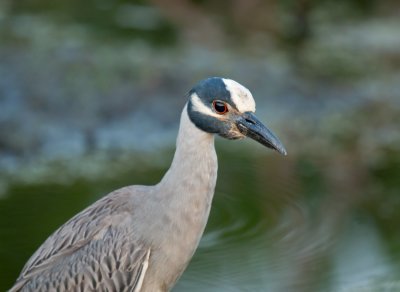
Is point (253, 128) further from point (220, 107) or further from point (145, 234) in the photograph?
point (145, 234)

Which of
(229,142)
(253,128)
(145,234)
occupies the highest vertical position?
(229,142)

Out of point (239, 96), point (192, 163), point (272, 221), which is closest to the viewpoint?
point (239, 96)

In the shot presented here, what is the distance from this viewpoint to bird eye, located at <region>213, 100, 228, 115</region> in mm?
5746

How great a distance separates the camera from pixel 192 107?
5766 mm

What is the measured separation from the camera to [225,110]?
577 centimetres

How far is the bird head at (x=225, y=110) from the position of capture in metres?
5.73

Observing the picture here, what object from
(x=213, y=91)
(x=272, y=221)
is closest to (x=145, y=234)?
(x=213, y=91)

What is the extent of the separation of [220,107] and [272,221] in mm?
2669

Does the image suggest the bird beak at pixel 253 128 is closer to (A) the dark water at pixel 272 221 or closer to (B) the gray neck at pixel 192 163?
(B) the gray neck at pixel 192 163

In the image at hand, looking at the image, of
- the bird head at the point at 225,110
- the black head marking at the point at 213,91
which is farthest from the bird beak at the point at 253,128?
the black head marking at the point at 213,91

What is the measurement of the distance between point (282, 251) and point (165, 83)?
3414mm

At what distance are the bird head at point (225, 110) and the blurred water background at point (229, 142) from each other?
1.69m

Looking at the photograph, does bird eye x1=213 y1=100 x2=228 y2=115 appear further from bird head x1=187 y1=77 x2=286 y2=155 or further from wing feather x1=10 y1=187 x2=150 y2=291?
wing feather x1=10 y1=187 x2=150 y2=291

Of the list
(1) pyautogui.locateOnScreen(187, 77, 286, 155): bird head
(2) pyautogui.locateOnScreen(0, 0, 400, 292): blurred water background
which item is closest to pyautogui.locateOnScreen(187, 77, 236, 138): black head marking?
(1) pyautogui.locateOnScreen(187, 77, 286, 155): bird head
